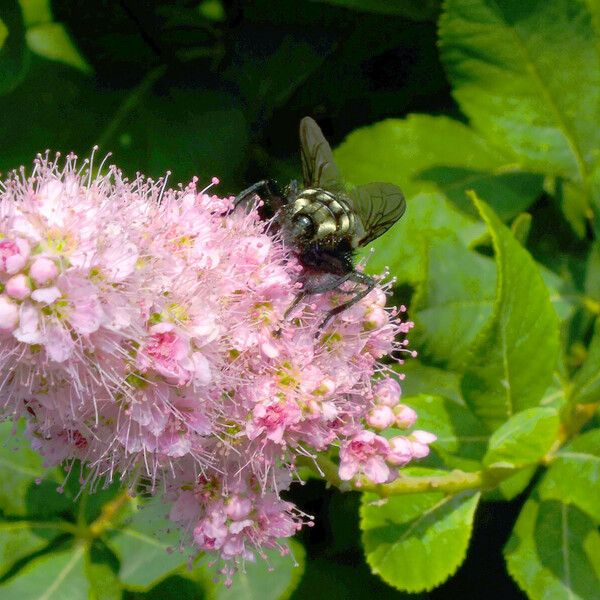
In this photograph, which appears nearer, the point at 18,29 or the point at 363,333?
the point at 363,333

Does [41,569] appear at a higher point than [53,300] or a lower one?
lower

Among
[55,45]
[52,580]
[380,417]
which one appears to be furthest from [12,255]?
[55,45]

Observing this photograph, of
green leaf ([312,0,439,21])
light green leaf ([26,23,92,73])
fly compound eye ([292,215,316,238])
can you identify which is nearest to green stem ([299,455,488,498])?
fly compound eye ([292,215,316,238])

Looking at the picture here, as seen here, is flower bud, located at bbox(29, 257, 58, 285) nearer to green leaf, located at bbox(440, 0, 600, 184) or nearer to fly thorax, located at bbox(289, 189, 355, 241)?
fly thorax, located at bbox(289, 189, 355, 241)

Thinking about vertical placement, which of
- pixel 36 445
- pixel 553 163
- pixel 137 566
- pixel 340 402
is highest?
pixel 553 163

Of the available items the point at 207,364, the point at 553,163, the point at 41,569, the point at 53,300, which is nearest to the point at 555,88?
the point at 553,163

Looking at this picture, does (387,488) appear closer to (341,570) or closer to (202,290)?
(202,290)

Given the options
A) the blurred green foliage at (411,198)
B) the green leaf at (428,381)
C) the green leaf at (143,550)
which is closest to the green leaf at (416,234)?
the blurred green foliage at (411,198)
